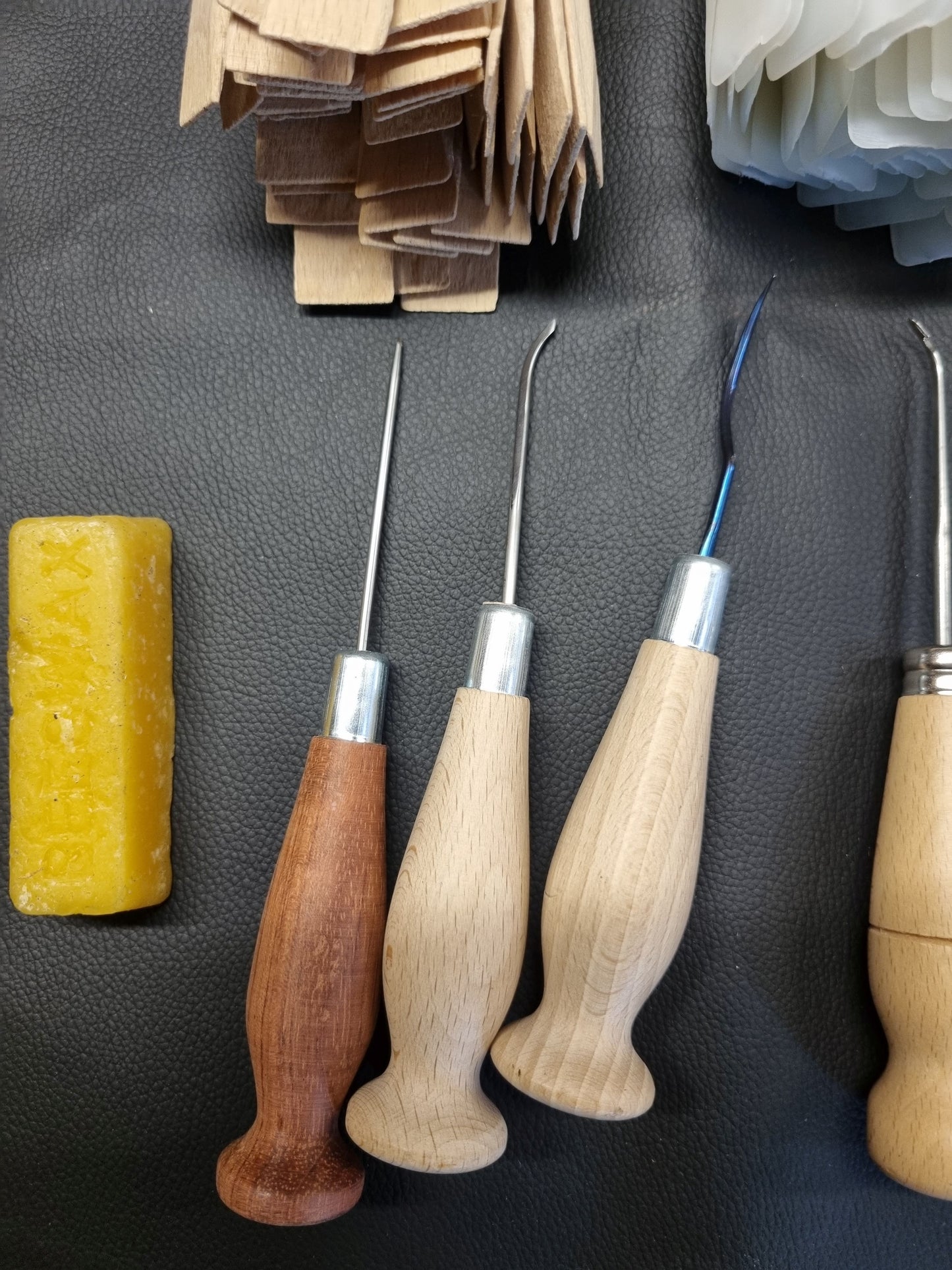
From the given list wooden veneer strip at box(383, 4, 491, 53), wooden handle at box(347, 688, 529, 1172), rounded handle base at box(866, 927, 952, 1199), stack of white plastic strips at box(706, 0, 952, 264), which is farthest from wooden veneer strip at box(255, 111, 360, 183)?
rounded handle base at box(866, 927, 952, 1199)

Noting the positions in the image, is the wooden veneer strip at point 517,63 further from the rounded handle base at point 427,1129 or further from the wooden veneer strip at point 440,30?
the rounded handle base at point 427,1129

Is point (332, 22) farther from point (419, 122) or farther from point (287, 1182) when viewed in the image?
point (287, 1182)

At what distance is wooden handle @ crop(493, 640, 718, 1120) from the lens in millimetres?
508

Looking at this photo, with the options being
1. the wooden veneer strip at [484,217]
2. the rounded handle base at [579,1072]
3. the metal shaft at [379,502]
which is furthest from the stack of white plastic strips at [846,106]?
the rounded handle base at [579,1072]

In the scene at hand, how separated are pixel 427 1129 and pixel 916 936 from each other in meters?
0.30

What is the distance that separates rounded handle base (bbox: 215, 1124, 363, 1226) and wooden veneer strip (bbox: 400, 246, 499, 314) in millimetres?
535

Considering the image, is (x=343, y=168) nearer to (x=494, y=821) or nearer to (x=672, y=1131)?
(x=494, y=821)

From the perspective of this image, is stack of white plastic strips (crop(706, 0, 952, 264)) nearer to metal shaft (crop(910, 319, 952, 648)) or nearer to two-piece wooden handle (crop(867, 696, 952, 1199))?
metal shaft (crop(910, 319, 952, 648))

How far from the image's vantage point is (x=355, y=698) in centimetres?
56

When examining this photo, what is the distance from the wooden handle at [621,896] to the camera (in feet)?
1.67

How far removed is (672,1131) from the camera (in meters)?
0.61

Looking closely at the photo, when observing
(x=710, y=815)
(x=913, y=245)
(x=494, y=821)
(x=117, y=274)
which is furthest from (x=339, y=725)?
(x=913, y=245)

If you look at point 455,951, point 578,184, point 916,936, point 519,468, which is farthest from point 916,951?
point 578,184

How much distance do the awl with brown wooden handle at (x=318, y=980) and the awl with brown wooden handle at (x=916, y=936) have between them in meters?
0.30
